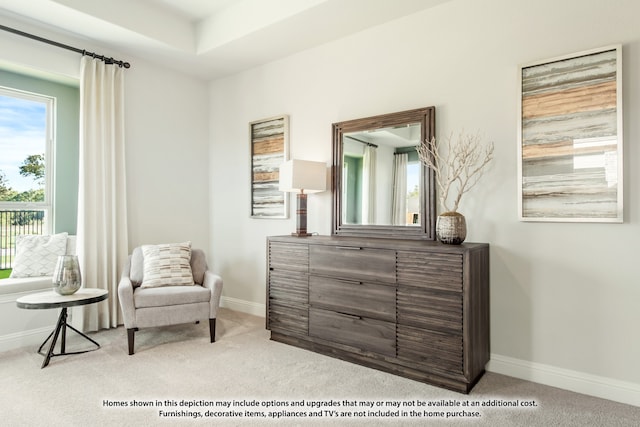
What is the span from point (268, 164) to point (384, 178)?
57.1 inches

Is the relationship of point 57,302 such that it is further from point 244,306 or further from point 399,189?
point 399,189

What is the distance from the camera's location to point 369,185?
3.29 metres

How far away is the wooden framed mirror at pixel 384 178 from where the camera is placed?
297 centimetres

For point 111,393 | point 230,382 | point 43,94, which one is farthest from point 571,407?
point 43,94

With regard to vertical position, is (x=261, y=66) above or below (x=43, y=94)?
above

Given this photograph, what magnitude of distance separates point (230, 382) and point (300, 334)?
744 millimetres

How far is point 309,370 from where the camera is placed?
268 centimetres

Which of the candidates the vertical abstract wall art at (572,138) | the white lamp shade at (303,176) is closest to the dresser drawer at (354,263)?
the white lamp shade at (303,176)

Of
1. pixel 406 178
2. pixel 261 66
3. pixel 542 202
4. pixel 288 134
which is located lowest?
pixel 542 202

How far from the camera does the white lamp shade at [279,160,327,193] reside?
10.8 feet

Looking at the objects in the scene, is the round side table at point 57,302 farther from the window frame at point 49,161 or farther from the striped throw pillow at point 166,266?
the window frame at point 49,161

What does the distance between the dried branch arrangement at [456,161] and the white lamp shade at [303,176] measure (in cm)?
92

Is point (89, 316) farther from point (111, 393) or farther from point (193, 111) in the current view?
point (193, 111)

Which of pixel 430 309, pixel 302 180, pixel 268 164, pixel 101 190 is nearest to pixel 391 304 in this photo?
pixel 430 309
